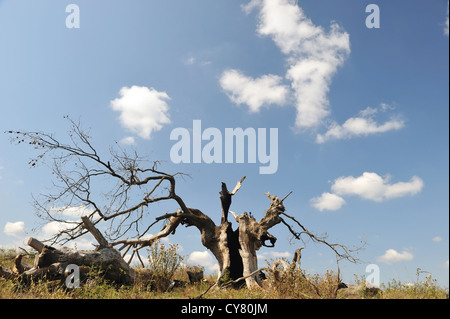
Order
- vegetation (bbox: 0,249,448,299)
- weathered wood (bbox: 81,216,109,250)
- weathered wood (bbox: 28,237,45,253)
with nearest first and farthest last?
vegetation (bbox: 0,249,448,299), weathered wood (bbox: 28,237,45,253), weathered wood (bbox: 81,216,109,250)

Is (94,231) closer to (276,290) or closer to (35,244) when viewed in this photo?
(35,244)

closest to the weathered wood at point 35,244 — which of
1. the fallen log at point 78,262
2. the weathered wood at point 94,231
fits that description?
the fallen log at point 78,262

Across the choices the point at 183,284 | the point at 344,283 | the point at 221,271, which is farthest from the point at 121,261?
the point at 344,283

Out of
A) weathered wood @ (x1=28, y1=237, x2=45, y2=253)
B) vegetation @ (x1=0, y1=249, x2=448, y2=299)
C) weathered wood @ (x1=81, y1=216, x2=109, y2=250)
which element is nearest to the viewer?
vegetation @ (x1=0, y1=249, x2=448, y2=299)

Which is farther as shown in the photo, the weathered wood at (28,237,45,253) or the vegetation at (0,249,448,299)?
the weathered wood at (28,237,45,253)

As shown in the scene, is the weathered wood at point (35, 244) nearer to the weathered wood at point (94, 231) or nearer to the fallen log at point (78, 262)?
the fallen log at point (78, 262)

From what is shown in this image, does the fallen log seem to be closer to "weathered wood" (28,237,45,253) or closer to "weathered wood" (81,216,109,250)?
"weathered wood" (28,237,45,253)

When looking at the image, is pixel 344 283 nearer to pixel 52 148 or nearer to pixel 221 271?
pixel 221 271

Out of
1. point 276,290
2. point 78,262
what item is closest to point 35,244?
point 78,262

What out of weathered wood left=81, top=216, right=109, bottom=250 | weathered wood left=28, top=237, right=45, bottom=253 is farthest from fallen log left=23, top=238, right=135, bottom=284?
weathered wood left=81, top=216, right=109, bottom=250

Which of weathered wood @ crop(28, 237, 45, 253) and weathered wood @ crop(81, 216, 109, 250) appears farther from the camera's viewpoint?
weathered wood @ crop(81, 216, 109, 250)

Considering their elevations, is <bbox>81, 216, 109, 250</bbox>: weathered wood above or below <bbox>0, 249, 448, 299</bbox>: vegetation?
above
